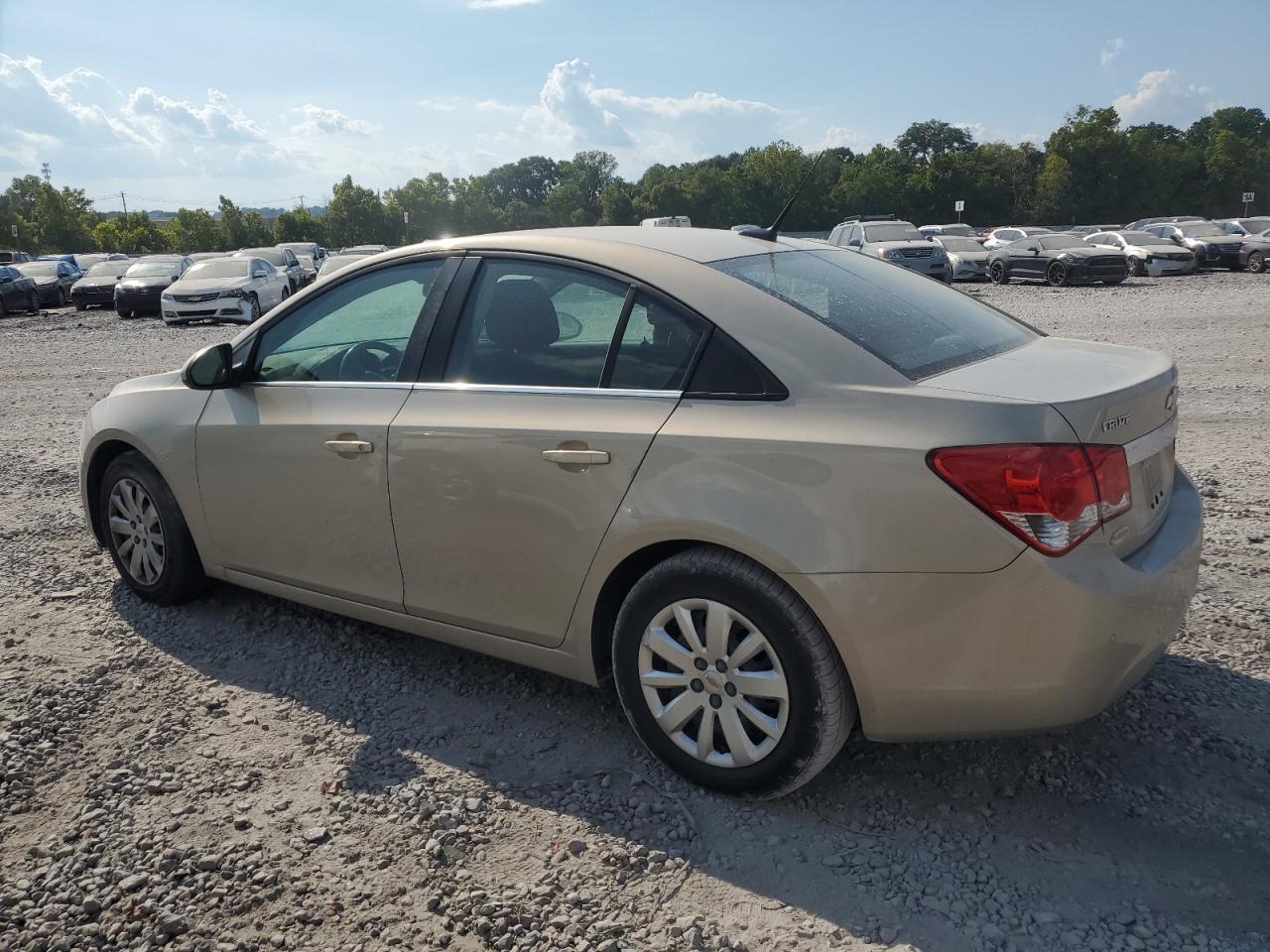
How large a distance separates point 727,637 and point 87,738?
234 centimetres

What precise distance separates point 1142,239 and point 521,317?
30.2 meters

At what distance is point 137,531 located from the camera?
4602 millimetres

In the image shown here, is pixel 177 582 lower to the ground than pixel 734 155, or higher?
lower

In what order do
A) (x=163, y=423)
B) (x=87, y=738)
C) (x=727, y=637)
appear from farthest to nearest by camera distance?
(x=163, y=423) → (x=87, y=738) → (x=727, y=637)

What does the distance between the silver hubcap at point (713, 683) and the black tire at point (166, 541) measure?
A: 247 cm

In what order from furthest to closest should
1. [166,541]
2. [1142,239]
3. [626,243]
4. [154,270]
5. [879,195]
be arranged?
[879,195]
[1142,239]
[154,270]
[166,541]
[626,243]

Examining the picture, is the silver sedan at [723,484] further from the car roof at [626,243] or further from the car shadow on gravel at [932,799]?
the car shadow on gravel at [932,799]

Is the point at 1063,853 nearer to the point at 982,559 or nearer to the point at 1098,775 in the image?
the point at 1098,775

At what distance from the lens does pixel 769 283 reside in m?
3.16

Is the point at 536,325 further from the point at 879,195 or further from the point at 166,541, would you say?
the point at 879,195

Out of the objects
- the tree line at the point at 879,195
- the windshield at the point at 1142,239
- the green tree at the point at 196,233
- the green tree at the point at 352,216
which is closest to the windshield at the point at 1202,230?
the windshield at the point at 1142,239

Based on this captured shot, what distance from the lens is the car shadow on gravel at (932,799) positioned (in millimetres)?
2533

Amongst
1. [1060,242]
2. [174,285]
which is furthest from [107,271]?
[1060,242]

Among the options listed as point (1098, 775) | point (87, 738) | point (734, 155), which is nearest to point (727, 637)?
point (1098, 775)
